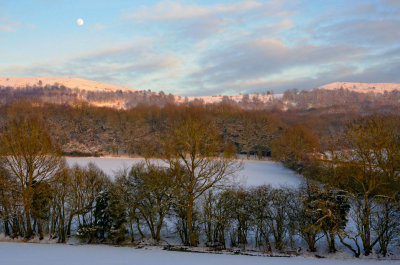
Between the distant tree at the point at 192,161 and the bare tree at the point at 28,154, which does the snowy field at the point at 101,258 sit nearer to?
the distant tree at the point at 192,161

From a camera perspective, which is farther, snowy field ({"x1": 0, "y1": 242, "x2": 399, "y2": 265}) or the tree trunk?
the tree trunk

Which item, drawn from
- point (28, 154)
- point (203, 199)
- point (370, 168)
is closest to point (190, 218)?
point (203, 199)

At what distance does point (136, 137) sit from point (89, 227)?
68.4m

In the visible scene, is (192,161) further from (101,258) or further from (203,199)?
(101,258)

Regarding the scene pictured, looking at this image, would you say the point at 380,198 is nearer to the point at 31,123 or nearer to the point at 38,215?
the point at 38,215

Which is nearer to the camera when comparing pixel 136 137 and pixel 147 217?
pixel 147 217

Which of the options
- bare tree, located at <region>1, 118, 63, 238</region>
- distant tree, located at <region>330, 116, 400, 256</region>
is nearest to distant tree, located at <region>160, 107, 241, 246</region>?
distant tree, located at <region>330, 116, 400, 256</region>

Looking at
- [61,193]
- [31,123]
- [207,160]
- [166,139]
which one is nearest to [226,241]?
[207,160]

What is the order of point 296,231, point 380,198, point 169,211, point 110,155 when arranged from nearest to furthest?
point 380,198 → point 296,231 → point 169,211 → point 110,155

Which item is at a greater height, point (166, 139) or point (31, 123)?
point (31, 123)

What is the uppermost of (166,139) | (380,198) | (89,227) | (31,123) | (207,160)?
(31,123)

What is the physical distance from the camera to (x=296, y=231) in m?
20.7

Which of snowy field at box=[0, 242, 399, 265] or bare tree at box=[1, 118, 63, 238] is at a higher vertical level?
bare tree at box=[1, 118, 63, 238]

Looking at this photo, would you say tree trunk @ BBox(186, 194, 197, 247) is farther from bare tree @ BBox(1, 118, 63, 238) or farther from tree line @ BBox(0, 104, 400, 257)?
bare tree @ BBox(1, 118, 63, 238)
